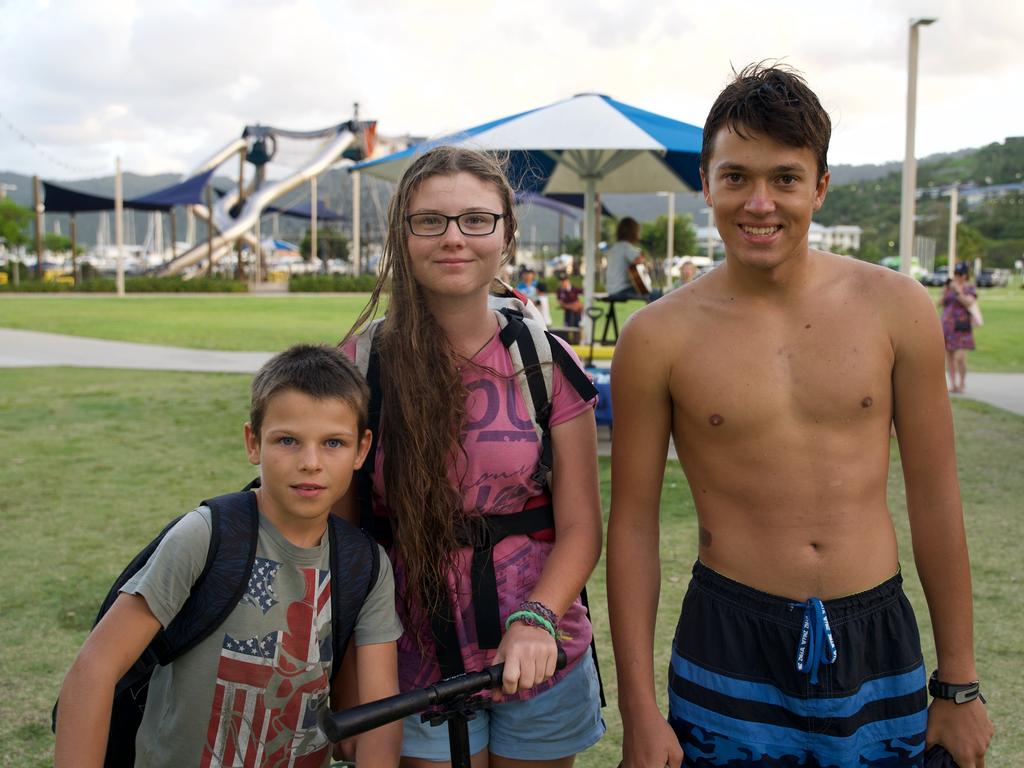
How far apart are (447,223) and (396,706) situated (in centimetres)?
104

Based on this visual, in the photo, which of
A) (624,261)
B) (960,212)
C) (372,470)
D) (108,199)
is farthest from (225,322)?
(960,212)

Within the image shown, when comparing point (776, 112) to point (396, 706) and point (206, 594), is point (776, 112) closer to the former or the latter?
point (396, 706)

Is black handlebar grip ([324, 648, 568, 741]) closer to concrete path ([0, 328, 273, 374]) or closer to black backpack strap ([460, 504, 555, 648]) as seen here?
black backpack strap ([460, 504, 555, 648])

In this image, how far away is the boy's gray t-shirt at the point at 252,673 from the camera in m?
1.97

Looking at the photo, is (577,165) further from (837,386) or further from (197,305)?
(197,305)

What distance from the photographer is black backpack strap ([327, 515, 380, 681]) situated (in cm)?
204

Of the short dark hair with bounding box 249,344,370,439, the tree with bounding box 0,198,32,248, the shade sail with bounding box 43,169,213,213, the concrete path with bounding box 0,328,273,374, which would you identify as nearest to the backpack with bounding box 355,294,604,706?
the short dark hair with bounding box 249,344,370,439

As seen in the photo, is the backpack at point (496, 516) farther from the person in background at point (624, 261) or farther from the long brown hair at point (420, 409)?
the person in background at point (624, 261)

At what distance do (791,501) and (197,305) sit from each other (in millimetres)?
35004

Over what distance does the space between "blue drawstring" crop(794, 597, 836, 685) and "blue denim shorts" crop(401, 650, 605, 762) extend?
21.5 inches

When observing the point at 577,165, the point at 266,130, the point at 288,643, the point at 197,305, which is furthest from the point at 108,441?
the point at 266,130

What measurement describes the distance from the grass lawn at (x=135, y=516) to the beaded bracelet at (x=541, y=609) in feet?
5.47

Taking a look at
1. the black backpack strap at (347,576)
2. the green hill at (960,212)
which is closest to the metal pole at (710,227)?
the black backpack strap at (347,576)

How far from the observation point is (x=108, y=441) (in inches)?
358
